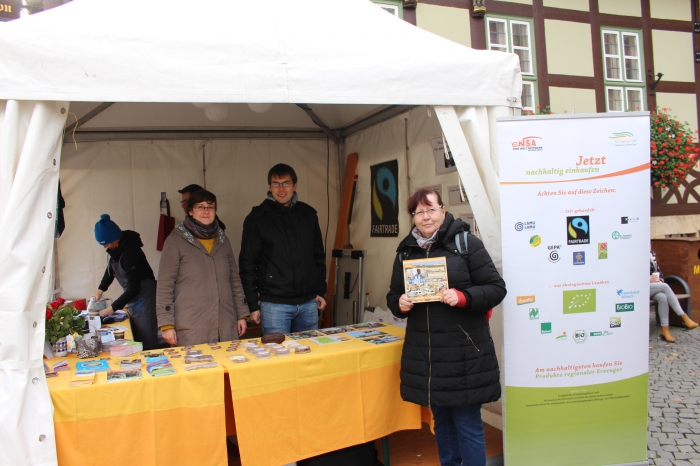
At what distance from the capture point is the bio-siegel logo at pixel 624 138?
111 inches

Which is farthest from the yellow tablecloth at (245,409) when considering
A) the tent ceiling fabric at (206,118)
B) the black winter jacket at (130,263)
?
the tent ceiling fabric at (206,118)

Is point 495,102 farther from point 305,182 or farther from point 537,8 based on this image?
point 537,8

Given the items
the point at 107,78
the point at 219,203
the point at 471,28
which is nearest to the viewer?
the point at 107,78

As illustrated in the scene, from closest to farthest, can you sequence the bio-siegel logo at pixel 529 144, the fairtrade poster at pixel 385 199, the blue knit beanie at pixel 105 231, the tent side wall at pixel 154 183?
the bio-siegel logo at pixel 529 144 → the blue knit beanie at pixel 105 231 → the fairtrade poster at pixel 385 199 → the tent side wall at pixel 154 183

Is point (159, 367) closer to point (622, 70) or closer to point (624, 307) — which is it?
point (624, 307)

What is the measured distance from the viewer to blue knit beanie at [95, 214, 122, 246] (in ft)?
12.4

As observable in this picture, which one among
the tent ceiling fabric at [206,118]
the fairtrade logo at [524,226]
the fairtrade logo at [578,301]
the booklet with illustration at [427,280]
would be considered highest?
the tent ceiling fabric at [206,118]

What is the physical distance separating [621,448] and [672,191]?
8.36 meters

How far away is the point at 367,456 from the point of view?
2900 mm

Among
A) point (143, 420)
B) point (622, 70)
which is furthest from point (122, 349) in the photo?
point (622, 70)

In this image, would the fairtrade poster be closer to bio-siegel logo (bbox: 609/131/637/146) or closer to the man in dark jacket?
the man in dark jacket

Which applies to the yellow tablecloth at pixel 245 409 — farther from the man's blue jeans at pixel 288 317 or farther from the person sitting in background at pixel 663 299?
the person sitting in background at pixel 663 299

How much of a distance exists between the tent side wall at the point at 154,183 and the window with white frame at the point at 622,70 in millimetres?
6951

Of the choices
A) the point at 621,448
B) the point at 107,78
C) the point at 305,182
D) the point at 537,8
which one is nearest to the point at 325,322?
the point at 305,182
